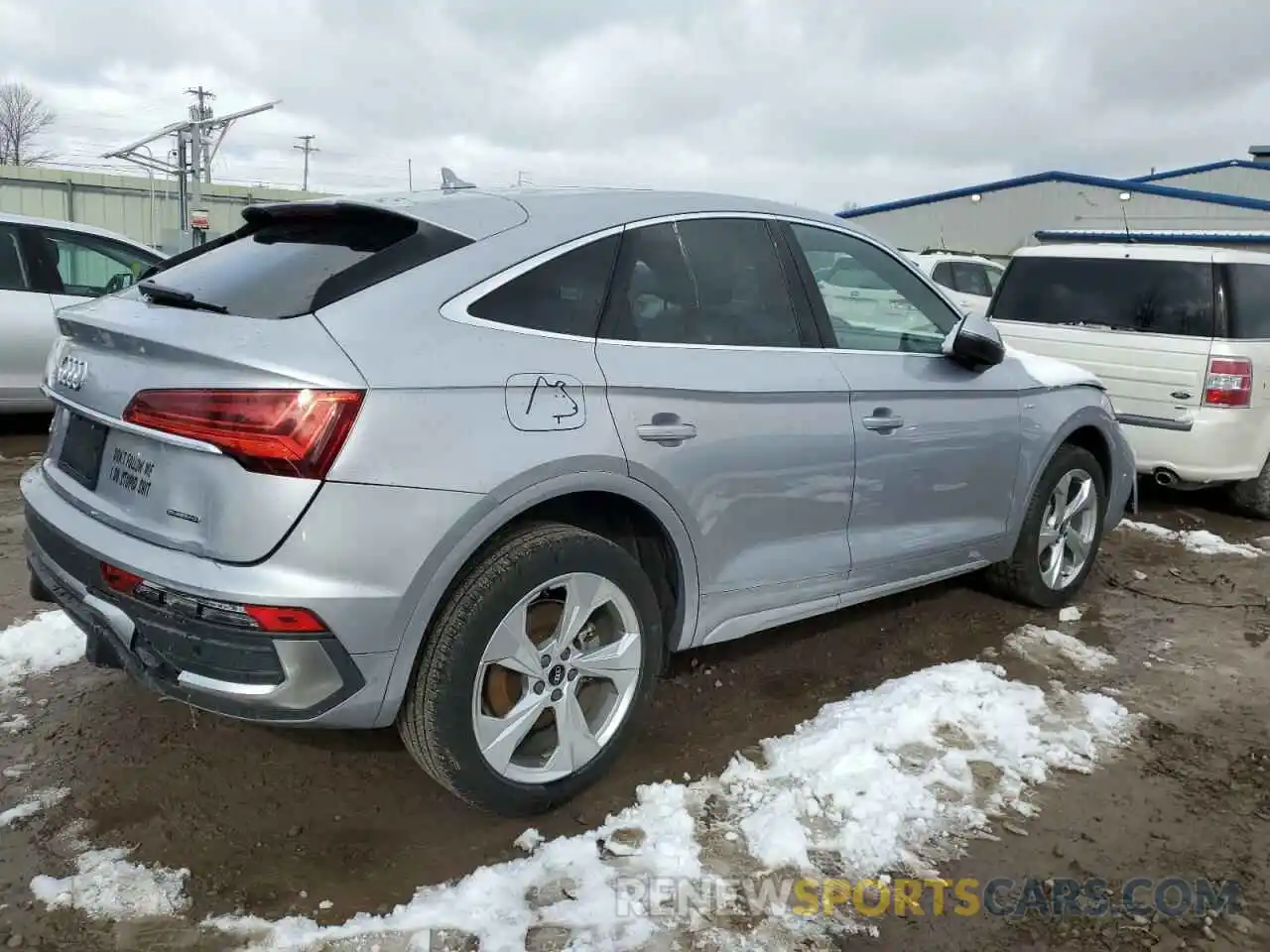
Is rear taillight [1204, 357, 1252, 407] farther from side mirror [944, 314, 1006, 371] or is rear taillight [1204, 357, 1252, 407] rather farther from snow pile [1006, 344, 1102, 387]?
side mirror [944, 314, 1006, 371]

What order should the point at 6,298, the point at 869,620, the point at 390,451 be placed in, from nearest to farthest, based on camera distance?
the point at 390,451 < the point at 869,620 < the point at 6,298

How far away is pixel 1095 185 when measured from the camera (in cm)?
2306

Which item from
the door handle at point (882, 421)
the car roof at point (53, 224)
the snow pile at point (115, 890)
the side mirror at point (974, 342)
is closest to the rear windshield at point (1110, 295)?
the side mirror at point (974, 342)

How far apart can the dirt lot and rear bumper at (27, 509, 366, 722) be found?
0.50 metres

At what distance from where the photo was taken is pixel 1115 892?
8.57ft

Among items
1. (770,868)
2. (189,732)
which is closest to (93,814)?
(189,732)

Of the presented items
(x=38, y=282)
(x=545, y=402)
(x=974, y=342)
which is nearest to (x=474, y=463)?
(x=545, y=402)

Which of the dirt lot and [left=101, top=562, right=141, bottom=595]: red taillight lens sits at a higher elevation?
[left=101, top=562, right=141, bottom=595]: red taillight lens

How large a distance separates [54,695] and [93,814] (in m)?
0.85

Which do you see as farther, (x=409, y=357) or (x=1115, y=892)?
(x=1115, y=892)

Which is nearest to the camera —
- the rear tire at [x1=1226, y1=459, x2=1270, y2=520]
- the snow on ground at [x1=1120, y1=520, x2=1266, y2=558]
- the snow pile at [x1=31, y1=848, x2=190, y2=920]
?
the snow pile at [x1=31, y1=848, x2=190, y2=920]

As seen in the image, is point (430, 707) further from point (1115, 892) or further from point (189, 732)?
point (1115, 892)

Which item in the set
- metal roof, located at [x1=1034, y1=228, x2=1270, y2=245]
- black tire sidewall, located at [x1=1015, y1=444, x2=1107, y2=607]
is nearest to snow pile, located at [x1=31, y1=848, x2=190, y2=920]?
black tire sidewall, located at [x1=1015, y1=444, x2=1107, y2=607]

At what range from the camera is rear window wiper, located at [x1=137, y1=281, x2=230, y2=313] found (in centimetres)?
253
